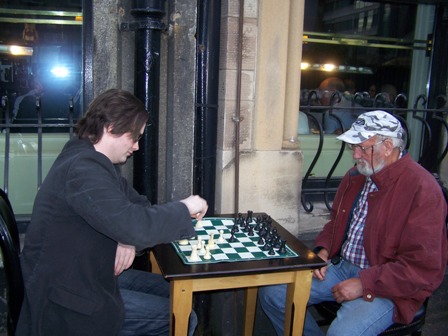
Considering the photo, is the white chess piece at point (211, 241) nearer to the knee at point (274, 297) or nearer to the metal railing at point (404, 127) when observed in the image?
the knee at point (274, 297)

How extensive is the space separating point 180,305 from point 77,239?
1.87 ft

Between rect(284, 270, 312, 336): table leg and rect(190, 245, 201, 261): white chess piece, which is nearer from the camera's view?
rect(190, 245, 201, 261): white chess piece

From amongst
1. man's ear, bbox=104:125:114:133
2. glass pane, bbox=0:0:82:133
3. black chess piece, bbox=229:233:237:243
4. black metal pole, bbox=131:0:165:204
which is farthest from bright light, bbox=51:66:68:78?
black chess piece, bbox=229:233:237:243

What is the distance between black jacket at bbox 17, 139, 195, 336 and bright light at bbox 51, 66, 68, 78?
187 cm

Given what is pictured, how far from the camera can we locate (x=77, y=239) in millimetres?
1964

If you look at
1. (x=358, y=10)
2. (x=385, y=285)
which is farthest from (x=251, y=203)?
(x=358, y=10)

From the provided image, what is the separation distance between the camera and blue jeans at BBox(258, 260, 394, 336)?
2.44 metres

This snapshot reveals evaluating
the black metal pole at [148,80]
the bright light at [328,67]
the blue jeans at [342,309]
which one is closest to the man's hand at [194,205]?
the blue jeans at [342,309]

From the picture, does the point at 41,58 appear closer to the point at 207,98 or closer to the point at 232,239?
the point at 207,98

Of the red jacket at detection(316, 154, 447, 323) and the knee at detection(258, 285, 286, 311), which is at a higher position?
the red jacket at detection(316, 154, 447, 323)

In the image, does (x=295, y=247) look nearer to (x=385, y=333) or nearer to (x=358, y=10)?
(x=385, y=333)

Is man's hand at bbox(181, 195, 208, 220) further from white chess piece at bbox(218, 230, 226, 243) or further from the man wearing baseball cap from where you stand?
the man wearing baseball cap

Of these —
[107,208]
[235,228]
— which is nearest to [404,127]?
[235,228]

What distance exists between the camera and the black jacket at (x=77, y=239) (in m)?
1.89
